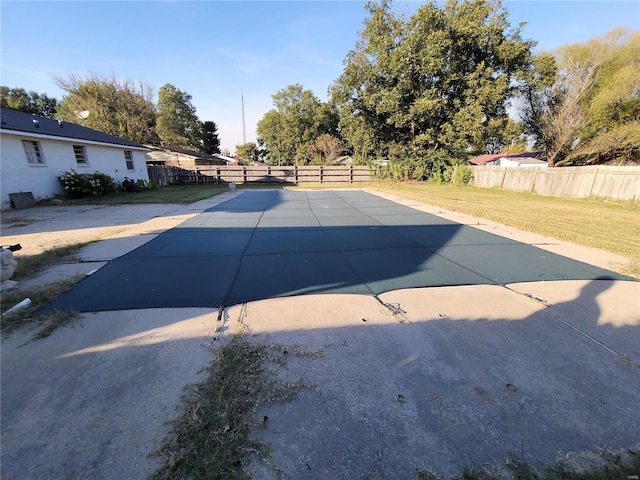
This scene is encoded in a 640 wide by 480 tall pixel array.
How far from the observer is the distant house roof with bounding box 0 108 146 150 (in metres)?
10.6

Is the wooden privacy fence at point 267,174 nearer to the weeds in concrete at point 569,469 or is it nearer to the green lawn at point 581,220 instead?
the green lawn at point 581,220

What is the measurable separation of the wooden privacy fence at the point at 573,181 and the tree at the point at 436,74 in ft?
11.5

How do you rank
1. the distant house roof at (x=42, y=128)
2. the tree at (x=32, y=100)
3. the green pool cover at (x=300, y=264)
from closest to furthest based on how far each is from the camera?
1. the green pool cover at (x=300, y=264)
2. the distant house roof at (x=42, y=128)
3. the tree at (x=32, y=100)

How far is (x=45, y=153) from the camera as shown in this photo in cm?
1169

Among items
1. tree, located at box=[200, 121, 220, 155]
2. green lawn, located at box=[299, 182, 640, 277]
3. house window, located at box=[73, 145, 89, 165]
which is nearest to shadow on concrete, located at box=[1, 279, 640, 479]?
green lawn, located at box=[299, 182, 640, 277]

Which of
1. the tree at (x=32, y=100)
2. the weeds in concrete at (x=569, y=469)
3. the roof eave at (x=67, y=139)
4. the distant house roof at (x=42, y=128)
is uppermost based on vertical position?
the tree at (x=32, y=100)

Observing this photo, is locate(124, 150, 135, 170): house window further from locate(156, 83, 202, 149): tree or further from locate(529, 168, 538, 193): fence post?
locate(529, 168, 538, 193): fence post

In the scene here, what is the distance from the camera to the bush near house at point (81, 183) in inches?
479

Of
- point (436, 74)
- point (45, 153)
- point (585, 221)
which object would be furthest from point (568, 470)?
point (436, 74)

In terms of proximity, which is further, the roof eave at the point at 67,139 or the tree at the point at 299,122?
the tree at the point at 299,122

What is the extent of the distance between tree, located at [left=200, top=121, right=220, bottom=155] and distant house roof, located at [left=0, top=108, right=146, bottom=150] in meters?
31.8

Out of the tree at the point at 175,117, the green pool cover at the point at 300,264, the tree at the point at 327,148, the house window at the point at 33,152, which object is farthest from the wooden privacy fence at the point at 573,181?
the tree at the point at 175,117

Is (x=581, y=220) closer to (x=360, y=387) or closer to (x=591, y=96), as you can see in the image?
(x=360, y=387)

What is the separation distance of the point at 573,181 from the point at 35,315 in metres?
17.8
